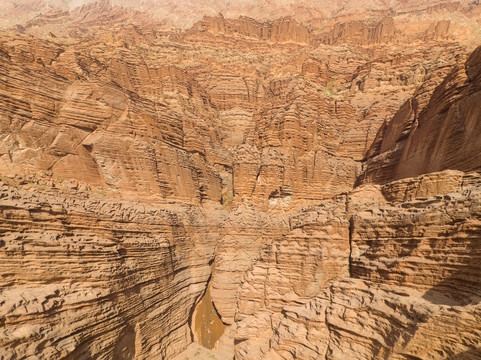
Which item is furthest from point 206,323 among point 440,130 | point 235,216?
point 440,130

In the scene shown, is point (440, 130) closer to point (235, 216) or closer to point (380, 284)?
point (380, 284)

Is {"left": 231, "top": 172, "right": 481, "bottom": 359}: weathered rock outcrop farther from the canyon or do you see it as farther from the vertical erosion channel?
the vertical erosion channel

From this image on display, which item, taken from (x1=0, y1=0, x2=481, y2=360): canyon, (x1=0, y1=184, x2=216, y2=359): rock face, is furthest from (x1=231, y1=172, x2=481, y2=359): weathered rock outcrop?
(x1=0, y1=184, x2=216, y2=359): rock face

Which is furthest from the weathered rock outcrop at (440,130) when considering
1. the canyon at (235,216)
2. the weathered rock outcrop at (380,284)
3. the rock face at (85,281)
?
the rock face at (85,281)

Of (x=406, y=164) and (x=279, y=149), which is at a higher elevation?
(x=279, y=149)

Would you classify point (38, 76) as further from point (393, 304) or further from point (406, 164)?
point (406, 164)

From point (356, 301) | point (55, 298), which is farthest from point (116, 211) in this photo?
point (356, 301)

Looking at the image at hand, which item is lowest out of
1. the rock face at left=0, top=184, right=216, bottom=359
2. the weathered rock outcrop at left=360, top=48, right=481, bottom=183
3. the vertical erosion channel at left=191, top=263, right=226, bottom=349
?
the vertical erosion channel at left=191, top=263, right=226, bottom=349
